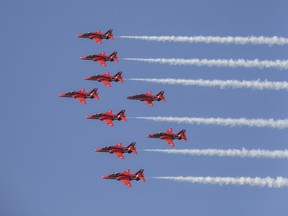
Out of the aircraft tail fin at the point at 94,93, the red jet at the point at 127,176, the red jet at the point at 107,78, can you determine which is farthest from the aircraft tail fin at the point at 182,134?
the aircraft tail fin at the point at 94,93

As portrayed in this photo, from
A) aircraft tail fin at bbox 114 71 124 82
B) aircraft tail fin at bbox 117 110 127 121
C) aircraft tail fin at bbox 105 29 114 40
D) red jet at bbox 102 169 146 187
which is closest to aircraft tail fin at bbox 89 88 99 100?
aircraft tail fin at bbox 114 71 124 82

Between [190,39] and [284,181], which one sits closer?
[284,181]

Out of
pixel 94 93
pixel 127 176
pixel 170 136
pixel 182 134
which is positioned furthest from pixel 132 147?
pixel 94 93

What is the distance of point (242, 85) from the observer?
525 ft

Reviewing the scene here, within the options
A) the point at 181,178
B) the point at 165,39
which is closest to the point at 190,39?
the point at 165,39

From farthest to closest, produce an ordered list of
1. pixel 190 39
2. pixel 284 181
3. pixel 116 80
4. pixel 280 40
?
1. pixel 116 80
2. pixel 190 39
3. pixel 280 40
4. pixel 284 181

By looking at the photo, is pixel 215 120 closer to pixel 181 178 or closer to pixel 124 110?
pixel 181 178

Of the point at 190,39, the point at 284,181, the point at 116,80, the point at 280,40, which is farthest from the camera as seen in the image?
the point at 116,80

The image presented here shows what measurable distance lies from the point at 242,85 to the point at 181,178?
66.2ft

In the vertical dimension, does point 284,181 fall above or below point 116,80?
below

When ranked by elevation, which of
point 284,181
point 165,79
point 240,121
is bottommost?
point 284,181

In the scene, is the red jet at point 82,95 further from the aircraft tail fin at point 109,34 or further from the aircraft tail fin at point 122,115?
the aircraft tail fin at point 109,34

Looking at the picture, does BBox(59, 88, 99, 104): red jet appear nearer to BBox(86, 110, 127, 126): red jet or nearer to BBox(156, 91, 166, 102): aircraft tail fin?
BBox(86, 110, 127, 126): red jet

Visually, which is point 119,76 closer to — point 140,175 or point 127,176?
point 127,176
